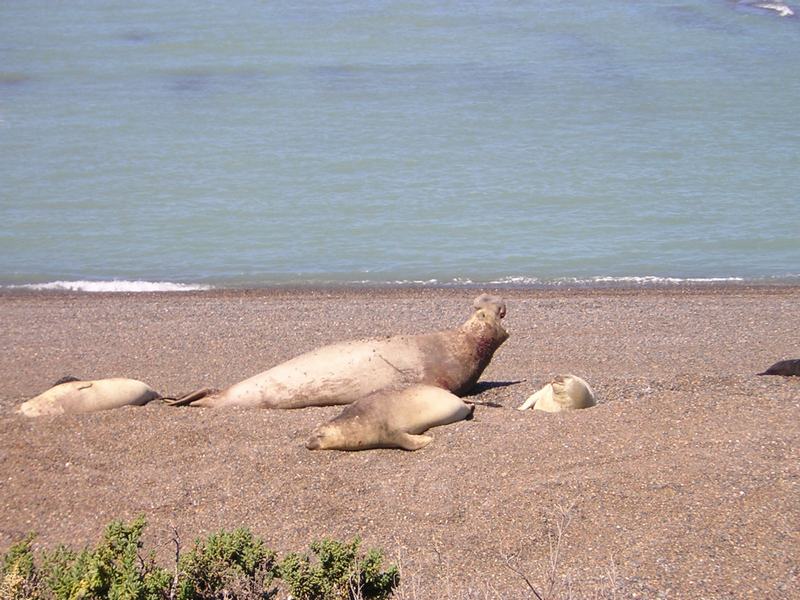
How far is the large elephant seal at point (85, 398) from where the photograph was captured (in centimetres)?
723

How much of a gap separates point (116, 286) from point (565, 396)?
29.0ft

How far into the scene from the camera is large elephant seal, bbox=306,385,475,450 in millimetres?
6246

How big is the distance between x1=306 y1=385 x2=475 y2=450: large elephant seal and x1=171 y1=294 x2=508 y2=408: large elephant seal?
67cm

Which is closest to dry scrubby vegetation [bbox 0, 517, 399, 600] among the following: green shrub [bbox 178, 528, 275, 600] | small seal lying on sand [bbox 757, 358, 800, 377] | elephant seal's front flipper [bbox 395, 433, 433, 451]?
green shrub [bbox 178, 528, 275, 600]

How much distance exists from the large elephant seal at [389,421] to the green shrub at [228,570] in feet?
6.04

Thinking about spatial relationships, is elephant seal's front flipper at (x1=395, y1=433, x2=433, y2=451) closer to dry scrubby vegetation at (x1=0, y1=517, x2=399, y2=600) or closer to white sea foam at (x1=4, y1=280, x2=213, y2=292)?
dry scrubby vegetation at (x1=0, y1=517, x2=399, y2=600)

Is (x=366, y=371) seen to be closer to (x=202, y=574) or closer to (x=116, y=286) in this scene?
(x=202, y=574)

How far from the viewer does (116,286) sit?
14.2 meters

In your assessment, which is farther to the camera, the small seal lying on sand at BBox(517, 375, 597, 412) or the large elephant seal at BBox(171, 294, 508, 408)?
the large elephant seal at BBox(171, 294, 508, 408)

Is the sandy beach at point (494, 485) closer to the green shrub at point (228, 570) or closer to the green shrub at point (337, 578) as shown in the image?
the green shrub at point (337, 578)

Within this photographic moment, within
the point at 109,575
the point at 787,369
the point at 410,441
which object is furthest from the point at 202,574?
the point at 787,369

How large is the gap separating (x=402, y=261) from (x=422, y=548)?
10.3 meters

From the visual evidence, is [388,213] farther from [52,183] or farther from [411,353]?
[411,353]

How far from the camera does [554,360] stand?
32.1ft
